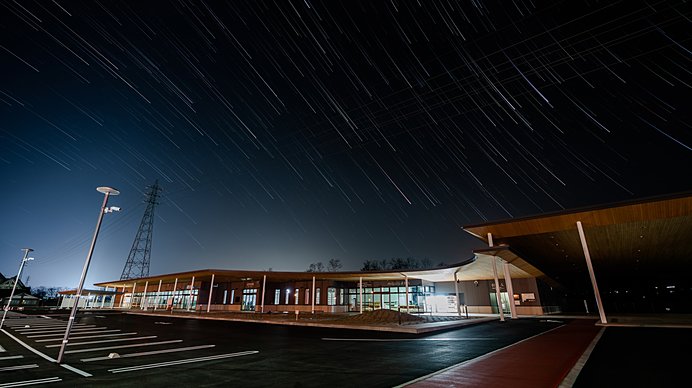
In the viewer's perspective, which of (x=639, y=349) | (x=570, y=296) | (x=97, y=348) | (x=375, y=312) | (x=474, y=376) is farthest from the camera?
(x=570, y=296)

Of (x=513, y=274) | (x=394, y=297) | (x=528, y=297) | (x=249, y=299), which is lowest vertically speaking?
(x=249, y=299)

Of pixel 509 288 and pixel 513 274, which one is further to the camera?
pixel 513 274

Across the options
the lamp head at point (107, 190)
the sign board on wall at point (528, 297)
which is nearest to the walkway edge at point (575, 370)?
the lamp head at point (107, 190)

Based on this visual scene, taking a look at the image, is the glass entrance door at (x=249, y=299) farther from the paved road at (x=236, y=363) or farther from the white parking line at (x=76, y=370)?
the white parking line at (x=76, y=370)

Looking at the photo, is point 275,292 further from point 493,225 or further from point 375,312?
point 493,225

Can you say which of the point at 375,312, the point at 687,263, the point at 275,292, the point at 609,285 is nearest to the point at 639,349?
the point at 375,312

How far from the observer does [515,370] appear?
611 cm

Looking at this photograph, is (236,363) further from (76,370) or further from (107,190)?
(107,190)

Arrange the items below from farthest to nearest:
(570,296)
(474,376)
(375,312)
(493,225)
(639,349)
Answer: (570,296) < (375,312) < (493,225) < (639,349) < (474,376)

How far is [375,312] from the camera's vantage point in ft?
72.2

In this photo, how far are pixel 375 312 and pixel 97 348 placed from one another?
16.5 meters

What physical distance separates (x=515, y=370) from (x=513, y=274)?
28926 millimetres

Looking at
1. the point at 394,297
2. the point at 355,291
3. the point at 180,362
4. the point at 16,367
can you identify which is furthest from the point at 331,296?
the point at 16,367

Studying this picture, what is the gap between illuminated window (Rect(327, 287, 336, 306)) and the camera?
3981 centimetres
